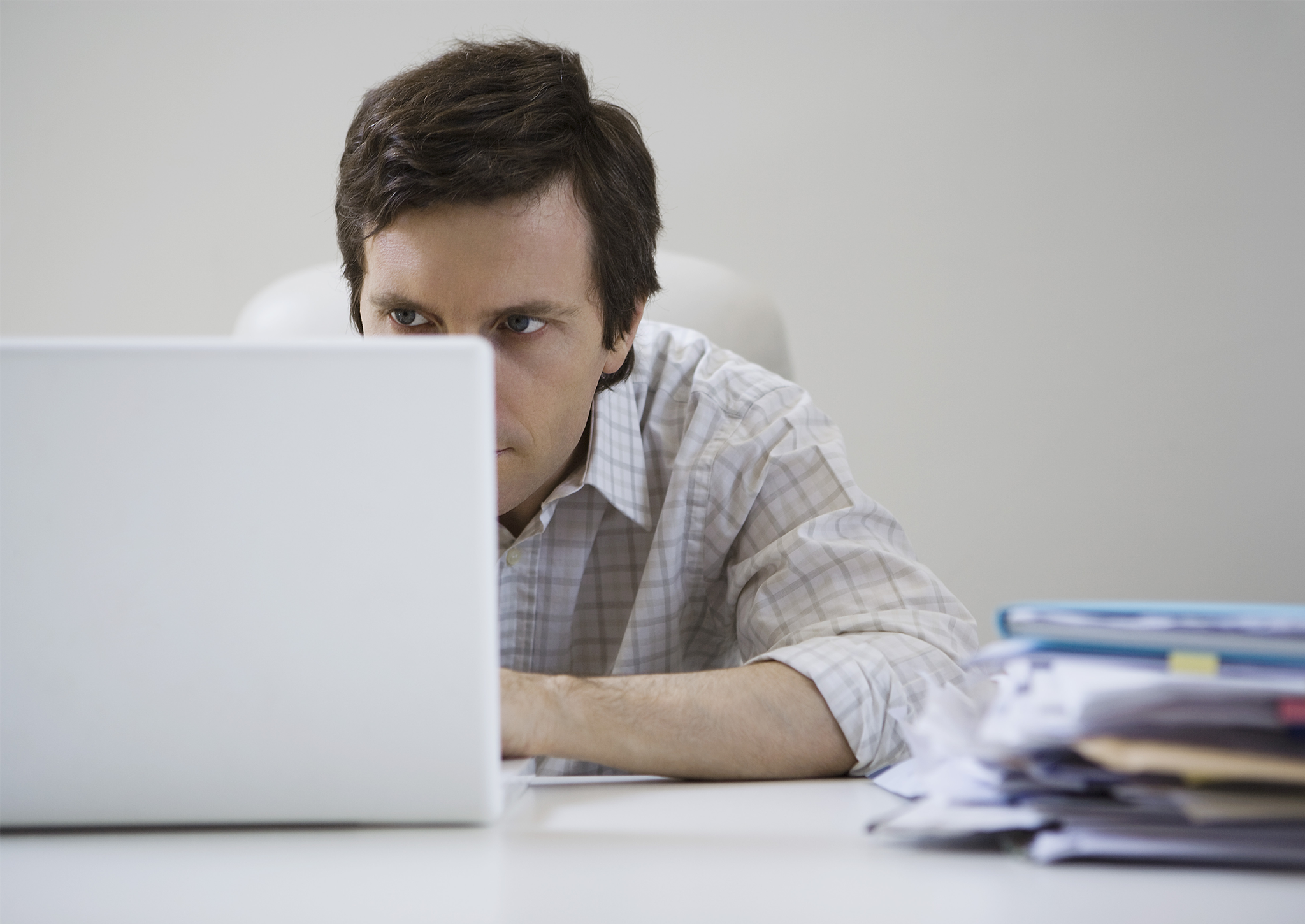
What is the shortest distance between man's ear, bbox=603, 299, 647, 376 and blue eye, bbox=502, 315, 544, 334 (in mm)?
135

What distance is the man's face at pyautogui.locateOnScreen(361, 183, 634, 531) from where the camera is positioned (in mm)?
1053

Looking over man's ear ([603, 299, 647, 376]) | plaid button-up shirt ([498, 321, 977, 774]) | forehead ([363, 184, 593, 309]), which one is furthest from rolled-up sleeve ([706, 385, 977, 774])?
forehead ([363, 184, 593, 309])

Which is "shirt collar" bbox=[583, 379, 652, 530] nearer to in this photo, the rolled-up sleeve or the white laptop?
the rolled-up sleeve

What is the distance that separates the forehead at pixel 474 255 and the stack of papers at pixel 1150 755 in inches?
27.7

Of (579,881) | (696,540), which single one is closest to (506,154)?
(696,540)

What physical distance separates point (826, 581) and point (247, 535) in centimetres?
65

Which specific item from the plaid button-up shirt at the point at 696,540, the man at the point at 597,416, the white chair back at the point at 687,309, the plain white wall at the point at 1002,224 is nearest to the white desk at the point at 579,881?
the man at the point at 597,416

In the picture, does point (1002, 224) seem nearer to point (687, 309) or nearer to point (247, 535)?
point (687, 309)

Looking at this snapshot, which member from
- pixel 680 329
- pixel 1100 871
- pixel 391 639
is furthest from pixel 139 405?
pixel 680 329

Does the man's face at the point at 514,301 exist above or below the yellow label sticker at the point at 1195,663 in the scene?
above

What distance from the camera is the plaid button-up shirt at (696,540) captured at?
1.02 metres

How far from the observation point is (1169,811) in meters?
0.44

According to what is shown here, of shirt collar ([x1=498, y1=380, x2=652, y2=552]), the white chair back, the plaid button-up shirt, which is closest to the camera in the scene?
the plaid button-up shirt

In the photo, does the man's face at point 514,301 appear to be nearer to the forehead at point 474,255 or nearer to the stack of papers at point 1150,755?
the forehead at point 474,255
